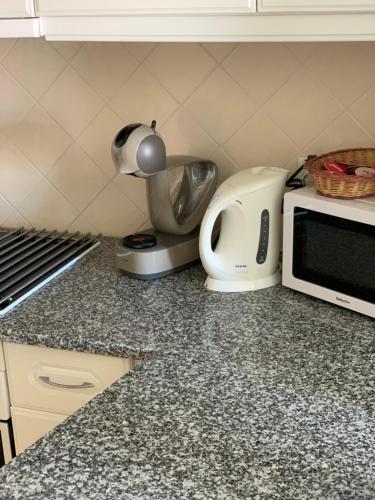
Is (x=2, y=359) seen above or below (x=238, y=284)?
below

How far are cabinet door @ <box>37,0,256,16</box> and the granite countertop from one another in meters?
0.63

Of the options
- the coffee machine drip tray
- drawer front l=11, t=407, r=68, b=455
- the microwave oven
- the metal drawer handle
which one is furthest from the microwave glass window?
drawer front l=11, t=407, r=68, b=455

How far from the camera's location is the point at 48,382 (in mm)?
1566

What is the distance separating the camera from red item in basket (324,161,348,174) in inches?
60.2

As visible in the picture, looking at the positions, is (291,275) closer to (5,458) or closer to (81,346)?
(81,346)

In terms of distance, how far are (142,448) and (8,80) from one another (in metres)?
Result: 1.35

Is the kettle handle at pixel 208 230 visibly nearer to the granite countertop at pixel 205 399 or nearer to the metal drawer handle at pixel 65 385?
the granite countertop at pixel 205 399

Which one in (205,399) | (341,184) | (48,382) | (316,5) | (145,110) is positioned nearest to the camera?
(205,399)

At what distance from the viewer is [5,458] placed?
5.43ft

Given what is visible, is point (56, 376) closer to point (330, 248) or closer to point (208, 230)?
point (208, 230)

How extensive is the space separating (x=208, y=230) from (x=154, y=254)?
0.18 metres

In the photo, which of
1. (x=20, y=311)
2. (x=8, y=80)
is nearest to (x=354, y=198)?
(x=20, y=311)

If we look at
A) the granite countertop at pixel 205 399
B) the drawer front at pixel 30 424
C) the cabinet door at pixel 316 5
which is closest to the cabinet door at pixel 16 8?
the cabinet door at pixel 316 5

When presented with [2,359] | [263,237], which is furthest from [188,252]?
[2,359]
